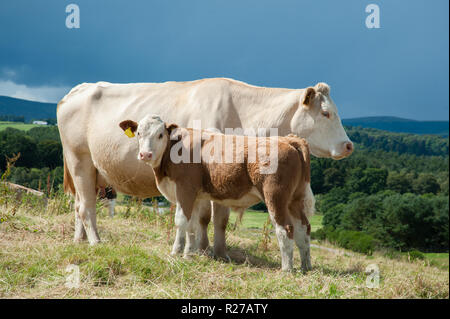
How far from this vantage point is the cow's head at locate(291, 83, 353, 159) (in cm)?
618

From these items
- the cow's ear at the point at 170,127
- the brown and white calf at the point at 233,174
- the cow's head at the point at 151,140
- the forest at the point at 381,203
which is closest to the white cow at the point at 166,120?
the brown and white calf at the point at 233,174

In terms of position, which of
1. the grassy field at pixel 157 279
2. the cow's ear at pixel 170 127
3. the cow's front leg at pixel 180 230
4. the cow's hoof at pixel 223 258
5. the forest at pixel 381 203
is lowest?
the forest at pixel 381 203

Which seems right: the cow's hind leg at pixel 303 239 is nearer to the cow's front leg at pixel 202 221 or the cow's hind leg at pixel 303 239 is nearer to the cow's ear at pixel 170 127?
the cow's front leg at pixel 202 221

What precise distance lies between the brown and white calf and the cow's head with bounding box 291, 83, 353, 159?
818 millimetres

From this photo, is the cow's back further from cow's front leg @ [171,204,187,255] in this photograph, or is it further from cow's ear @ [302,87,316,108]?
cow's front leg @ [171,204,187,255]

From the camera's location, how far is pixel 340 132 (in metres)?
6.24

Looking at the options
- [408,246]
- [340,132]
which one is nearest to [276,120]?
[340,132]

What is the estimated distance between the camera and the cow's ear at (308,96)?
611 cm

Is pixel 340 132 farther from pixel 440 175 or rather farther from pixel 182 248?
pixel 440 175

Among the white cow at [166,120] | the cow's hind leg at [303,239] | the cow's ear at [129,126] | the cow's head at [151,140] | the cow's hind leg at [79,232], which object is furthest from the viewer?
the cow's hind leg at [79,232]

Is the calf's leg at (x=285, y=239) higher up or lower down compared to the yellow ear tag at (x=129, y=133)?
lower down

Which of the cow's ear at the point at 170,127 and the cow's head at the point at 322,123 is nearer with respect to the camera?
the cow's ear at the point at 170,127

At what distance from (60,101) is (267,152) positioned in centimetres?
454

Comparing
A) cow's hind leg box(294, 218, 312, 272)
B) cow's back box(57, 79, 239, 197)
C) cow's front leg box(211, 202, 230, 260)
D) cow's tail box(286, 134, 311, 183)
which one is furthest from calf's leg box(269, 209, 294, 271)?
cow's back box(57, 79, 239, 197)
